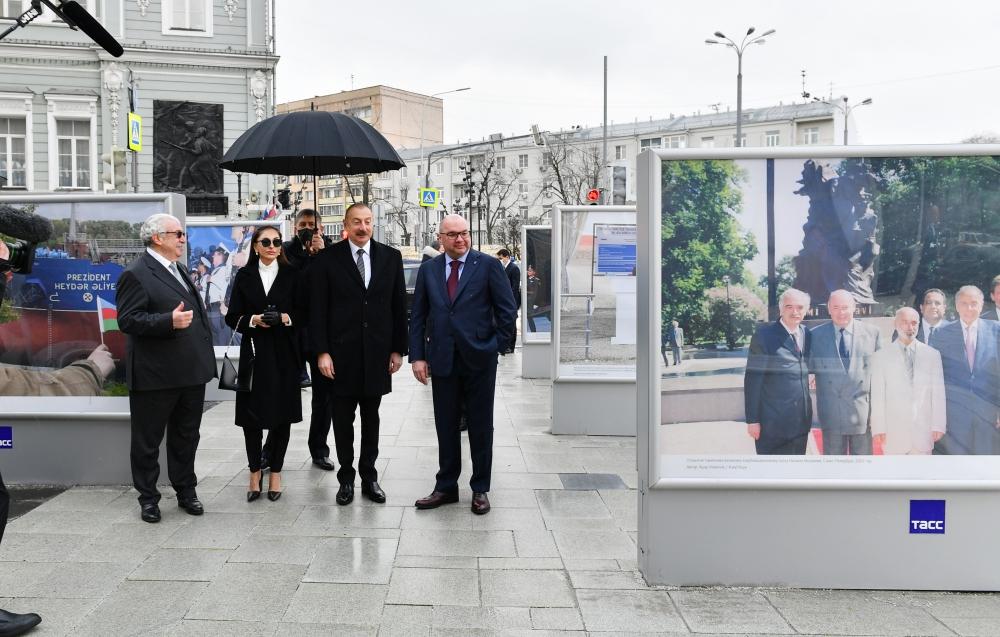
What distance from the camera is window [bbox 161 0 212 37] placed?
105 feet

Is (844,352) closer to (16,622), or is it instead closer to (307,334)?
(307,334)

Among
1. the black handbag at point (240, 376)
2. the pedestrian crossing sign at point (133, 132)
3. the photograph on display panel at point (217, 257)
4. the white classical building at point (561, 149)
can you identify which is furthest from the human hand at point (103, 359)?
the white classical building at point (561, 149)

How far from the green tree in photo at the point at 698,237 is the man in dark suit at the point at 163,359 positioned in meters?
3.12

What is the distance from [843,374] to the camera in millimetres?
4656

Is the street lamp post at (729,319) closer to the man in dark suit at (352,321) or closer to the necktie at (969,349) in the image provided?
the necktie at (969,349)

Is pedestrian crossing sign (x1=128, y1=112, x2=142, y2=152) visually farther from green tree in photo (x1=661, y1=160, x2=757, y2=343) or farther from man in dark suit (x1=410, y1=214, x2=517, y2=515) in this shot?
green tree in photo (x1=661, y1=160, x2=757, y2=343)

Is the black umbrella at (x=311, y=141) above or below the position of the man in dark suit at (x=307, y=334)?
above

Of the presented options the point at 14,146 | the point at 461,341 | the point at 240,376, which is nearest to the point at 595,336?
the point at 461,341

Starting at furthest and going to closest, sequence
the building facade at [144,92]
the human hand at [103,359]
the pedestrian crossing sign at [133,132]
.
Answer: the building facade at [144,92]
the pedestrian crossing sign at [133,132]
the human hand at [103,359]

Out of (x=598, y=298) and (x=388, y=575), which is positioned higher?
(x=598, y=298)

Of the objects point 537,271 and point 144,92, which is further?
point 144,92

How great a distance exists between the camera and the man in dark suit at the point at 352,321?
6.50 metres

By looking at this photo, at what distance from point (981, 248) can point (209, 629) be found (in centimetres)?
408

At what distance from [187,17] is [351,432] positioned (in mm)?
29636
